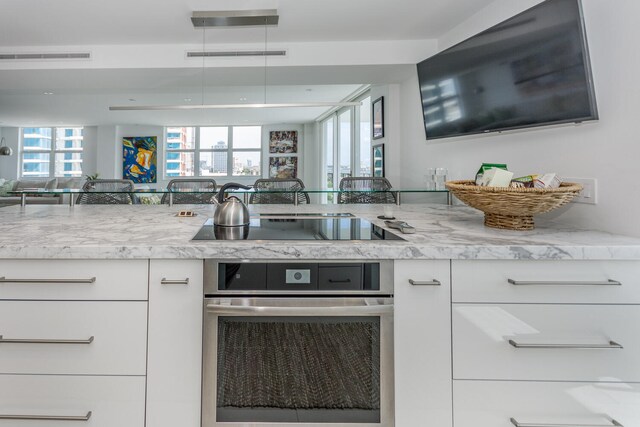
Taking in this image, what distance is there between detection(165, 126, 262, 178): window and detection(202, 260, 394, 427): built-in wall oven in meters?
8.90

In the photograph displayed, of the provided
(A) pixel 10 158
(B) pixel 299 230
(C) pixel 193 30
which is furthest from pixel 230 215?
(A) pixel 10 158

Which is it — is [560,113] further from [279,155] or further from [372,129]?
[279,155]

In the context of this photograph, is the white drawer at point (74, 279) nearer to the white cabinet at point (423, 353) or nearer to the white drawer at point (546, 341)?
the white cabinet at point (423, 353)

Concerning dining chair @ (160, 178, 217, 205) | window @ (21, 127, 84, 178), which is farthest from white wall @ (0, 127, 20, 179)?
dining chair @ (160, 178, 217, 205)

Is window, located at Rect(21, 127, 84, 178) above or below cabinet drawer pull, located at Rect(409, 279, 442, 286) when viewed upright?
above

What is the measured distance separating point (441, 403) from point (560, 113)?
1382 millimetres

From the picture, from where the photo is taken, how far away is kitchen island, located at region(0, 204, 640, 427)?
1.01 metres

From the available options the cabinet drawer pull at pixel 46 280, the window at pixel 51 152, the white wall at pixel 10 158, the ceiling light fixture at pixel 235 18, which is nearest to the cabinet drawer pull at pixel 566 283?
the cabinet drawer pull at pixel 46 280

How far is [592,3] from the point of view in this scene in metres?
1.50

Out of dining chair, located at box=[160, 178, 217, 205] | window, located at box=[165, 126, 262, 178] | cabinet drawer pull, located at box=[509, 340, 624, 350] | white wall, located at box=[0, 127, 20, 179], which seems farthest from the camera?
white wall, located at box=[0, 127, 20, 179]

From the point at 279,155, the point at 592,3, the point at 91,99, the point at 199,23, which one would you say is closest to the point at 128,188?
the point at 199,23

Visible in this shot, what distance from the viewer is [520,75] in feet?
6.09

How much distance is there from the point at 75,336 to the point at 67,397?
179 millimetres

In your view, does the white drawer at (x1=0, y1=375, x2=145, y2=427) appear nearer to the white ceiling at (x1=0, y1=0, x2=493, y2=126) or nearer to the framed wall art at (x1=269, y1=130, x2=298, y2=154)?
the white ceiling at (x1=0, y1=0, x2=493, y2=126)
